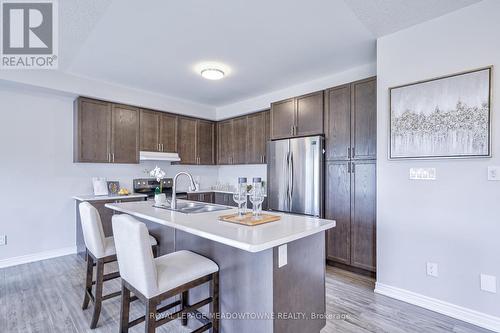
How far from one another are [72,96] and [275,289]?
158 inches

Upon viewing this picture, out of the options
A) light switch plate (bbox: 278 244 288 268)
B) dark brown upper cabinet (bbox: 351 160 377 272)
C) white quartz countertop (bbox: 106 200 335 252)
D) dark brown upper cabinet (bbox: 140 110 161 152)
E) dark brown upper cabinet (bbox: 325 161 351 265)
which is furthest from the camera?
dark brown upper cabinet (bbox: 140 110 161 152)

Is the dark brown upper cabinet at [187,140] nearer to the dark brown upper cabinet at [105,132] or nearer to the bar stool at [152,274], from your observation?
the dark brown upper cabinet at [105,132]

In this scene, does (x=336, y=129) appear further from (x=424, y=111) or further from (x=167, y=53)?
(x=167, y=53)

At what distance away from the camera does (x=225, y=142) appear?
5.27 metres

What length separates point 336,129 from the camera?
3320mm

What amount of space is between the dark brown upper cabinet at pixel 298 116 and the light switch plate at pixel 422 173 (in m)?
1.31

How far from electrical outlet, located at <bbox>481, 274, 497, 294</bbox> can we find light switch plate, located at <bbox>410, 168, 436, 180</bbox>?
2.81 ft

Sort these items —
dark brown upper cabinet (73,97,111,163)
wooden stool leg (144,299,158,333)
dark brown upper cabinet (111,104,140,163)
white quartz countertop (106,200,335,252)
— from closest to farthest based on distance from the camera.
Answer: white quartz countertop (106,200,335,252) → wooden stool leg (144,299,158,333) → dark brown upper cabinet (73,97,111,163) → dark brown upper cabinet (111,104,140,163)

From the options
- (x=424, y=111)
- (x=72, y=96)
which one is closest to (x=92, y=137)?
(x=72, y=96)

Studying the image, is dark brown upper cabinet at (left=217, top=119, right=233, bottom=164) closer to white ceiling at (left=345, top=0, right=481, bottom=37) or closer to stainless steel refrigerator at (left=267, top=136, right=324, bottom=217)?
stainless steel refrigerator at (left=267, top=136, right=324, bottom=217)

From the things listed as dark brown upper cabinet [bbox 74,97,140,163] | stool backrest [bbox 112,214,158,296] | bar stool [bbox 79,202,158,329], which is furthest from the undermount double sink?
dark brown upper cabinet [bbox 74,97,140,163]

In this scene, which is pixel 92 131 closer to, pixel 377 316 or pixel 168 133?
pixel 168 133

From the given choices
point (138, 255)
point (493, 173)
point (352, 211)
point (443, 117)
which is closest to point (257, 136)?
point (352, 211)

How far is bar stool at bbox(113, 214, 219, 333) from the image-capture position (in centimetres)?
143
